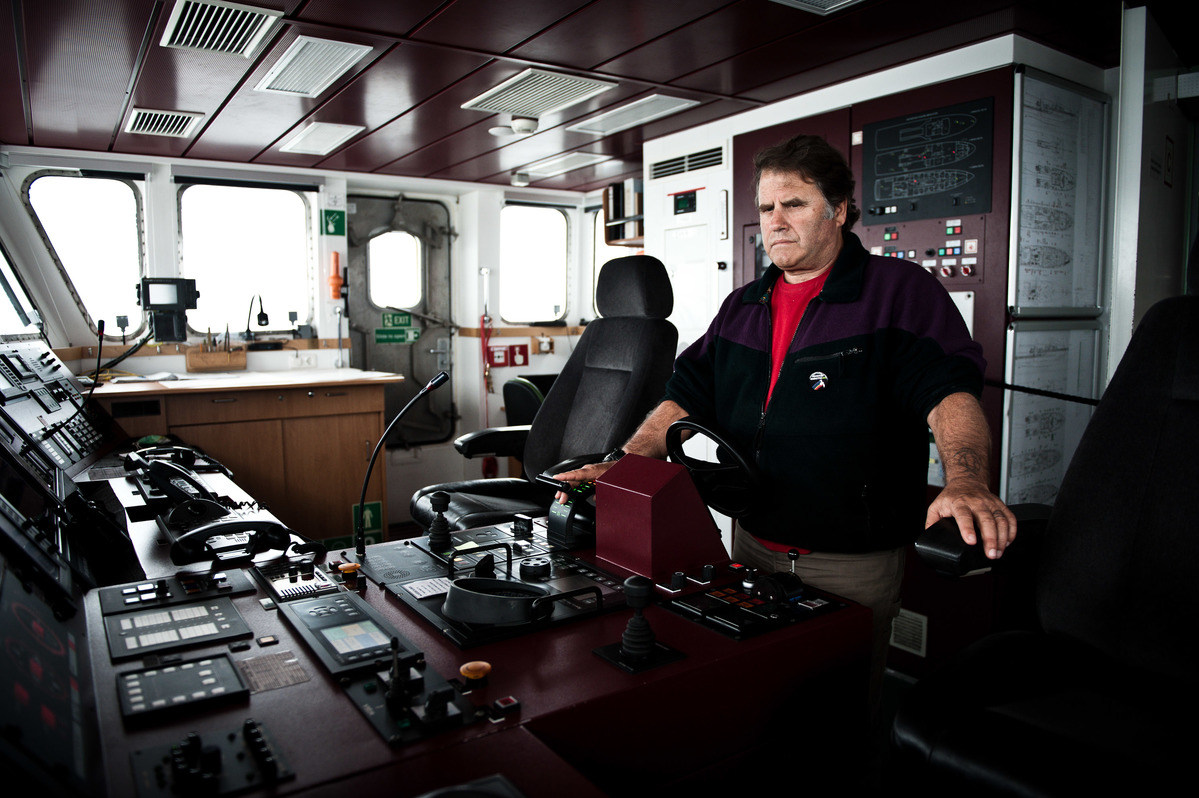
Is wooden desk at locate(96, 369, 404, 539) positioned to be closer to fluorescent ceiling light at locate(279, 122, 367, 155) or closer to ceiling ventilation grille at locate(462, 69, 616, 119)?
fluorescent ceiling light at locate(279, 122, 367, 155)

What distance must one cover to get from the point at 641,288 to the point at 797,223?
43.8 inches

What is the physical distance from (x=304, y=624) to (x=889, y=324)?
1.18m

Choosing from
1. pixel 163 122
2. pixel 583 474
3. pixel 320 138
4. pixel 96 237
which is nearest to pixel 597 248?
pixel 320 138

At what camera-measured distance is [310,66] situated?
3119 millimetres

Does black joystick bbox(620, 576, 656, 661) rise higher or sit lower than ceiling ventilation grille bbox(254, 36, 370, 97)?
lower

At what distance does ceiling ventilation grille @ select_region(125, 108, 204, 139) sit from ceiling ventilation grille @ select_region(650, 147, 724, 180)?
237cm

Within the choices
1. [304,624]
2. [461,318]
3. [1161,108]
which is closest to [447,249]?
[461,318]

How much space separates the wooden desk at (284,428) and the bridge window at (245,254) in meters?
0.73

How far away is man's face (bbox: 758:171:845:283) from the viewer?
1.64 m

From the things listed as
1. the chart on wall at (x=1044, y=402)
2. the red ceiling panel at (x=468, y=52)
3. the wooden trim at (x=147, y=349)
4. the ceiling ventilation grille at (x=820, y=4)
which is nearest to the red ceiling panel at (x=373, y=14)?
the red ceiling panel at (x=468, y=52)

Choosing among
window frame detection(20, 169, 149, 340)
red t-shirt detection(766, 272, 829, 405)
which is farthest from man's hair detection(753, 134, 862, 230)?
window frame detection(20, 169, 149, 340)

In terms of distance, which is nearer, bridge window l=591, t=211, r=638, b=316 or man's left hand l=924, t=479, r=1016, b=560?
man's left hand l=924, t=479, r=1016, b=560

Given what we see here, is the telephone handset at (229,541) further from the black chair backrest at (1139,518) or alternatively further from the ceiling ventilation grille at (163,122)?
the ceiling ventilation grille at (163,122)

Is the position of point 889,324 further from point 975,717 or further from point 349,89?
point 349,89
